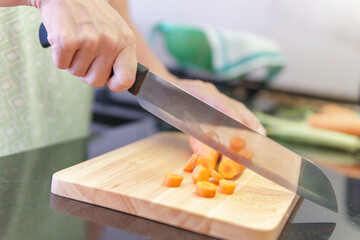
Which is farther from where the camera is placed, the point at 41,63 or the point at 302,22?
the point at 302,22

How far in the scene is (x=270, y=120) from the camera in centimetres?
188

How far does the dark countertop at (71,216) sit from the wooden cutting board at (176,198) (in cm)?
2

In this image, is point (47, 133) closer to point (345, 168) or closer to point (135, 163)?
point (135, 163)

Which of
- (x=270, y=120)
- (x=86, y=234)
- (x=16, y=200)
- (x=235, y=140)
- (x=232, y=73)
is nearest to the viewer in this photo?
(x=86, y=234)

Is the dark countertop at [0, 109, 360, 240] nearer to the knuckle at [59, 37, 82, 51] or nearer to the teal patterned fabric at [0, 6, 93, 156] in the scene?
the teal patterned fabric at [0, 6, 93, 156]

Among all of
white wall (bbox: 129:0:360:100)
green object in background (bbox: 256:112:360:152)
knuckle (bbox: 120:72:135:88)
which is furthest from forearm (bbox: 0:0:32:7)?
white wall (bbox: 129:0:360:100)

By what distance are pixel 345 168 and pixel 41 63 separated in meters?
1.05

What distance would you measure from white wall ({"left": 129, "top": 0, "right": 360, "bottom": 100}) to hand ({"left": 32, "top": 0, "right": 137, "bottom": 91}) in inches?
91.8

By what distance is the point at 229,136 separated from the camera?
96cm

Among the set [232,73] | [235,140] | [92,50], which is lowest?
[232,73]

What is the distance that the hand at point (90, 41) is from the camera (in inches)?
31.7

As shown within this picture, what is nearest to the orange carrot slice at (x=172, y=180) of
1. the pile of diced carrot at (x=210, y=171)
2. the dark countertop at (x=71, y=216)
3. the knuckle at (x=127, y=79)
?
the pile of diced carrot at (x=210, y=171)

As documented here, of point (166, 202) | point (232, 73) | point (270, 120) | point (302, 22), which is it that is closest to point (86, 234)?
point (166, 202)

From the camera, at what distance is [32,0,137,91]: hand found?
2.64 ft
